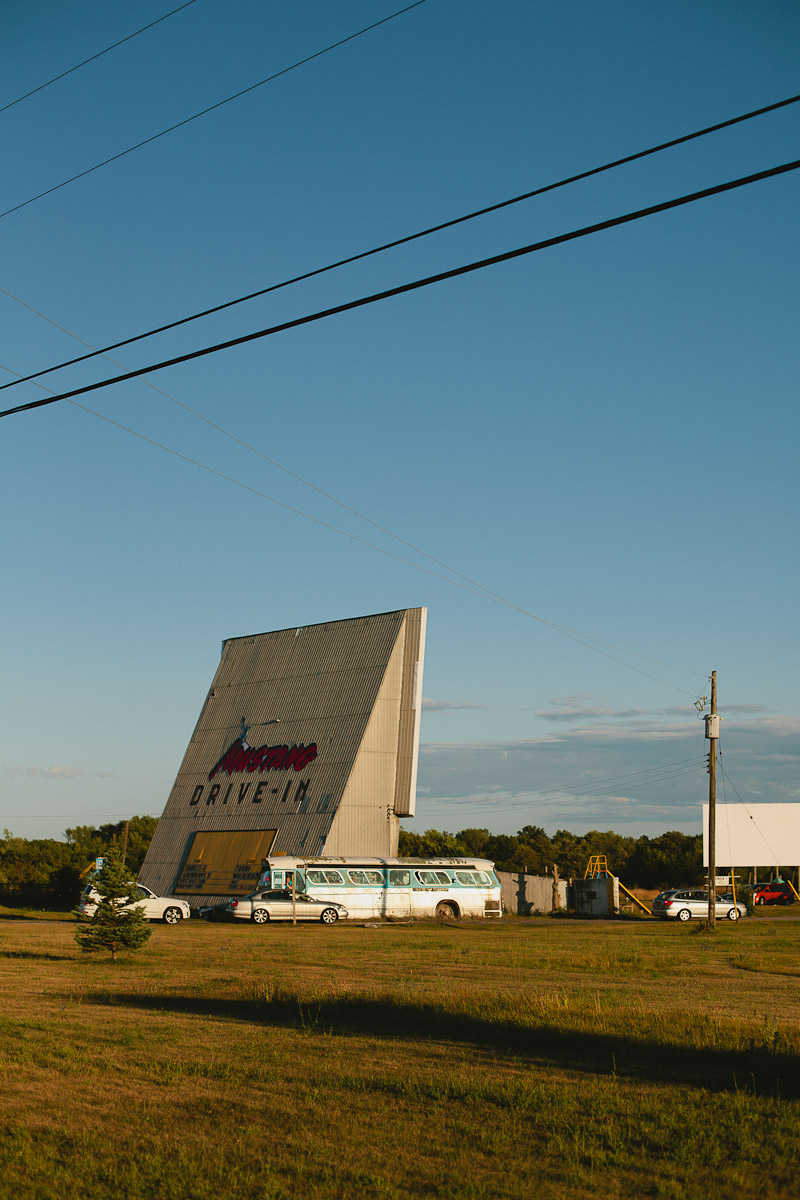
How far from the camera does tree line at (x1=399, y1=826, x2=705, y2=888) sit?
93.1 meters

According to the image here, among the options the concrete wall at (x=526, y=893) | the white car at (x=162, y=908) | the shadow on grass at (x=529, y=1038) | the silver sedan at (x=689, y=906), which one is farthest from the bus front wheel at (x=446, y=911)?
the shadow on grass at (x=529, y=1038)

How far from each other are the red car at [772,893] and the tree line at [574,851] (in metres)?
24.8

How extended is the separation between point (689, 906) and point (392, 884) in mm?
15409

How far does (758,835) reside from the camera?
240 ft

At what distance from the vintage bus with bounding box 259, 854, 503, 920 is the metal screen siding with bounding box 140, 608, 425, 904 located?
18.1 feet

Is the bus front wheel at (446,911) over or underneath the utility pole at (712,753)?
underneath

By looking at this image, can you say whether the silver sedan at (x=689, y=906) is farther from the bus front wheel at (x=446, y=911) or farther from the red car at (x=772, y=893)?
the red car at (x=772, y=893)

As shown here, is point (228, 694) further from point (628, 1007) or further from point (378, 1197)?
point (378, 1197)

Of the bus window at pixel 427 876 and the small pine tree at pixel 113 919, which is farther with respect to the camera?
the bus window at pixel 427 876

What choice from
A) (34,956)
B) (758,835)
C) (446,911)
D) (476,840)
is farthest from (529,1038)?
(476,840)

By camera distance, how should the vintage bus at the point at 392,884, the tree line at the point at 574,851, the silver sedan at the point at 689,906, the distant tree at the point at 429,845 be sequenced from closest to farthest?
the vintage bus at the point at 392,884
the silver sedan at the point at 689,906
the tree line at the point at 574,851
the distant tree at the point at 429,845

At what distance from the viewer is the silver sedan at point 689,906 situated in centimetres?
5059

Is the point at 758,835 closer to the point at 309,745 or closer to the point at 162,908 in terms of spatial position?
the point at 309,745

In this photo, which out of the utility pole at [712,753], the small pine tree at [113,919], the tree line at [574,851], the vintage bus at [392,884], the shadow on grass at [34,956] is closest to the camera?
the small pine tree at [113,919]
